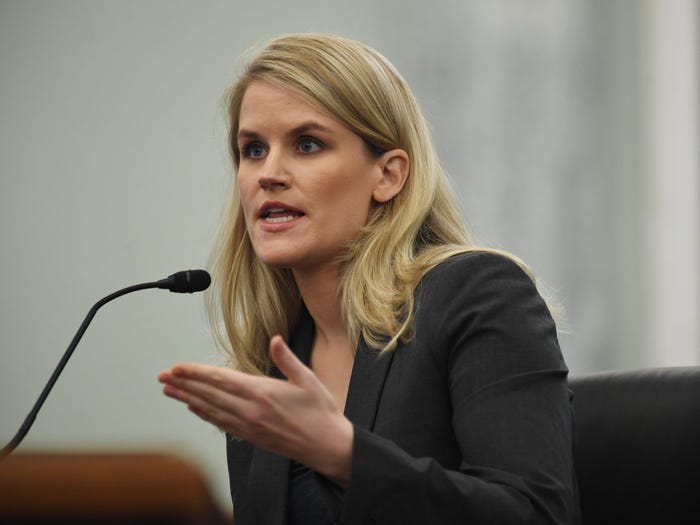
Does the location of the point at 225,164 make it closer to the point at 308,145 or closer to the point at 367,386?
the point at 308,145

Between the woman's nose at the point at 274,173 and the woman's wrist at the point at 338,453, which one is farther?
the woman's nose at the point at 274,173

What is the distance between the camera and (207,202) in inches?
132

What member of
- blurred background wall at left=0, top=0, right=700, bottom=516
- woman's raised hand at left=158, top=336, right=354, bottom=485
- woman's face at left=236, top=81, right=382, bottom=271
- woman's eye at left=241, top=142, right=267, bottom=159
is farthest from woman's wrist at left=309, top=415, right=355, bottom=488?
blurred background wall at left=0, top=0, right=700, bottom=516

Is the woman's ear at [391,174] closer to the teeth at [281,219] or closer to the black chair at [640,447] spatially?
the teeth at [281,219]

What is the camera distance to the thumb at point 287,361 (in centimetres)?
99

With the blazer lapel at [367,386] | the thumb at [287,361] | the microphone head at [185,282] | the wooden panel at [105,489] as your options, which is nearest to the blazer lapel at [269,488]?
the blazer lapel at [367,386]

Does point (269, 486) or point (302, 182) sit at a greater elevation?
point (302, 182)

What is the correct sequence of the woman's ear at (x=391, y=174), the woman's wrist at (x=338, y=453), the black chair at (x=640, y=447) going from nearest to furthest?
1. the woman's wrist at (x=338, y=453)
2. the black chair at (x=640, y=447)
3. the woman's ear at (x=391, y=174)

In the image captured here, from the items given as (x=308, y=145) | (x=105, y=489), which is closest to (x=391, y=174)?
(x=308, y=145)

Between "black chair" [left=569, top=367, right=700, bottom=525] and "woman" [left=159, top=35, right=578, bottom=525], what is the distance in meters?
0.10

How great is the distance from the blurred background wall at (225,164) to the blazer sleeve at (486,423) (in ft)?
4.93

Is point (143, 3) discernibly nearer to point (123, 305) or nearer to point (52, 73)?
point (52, 73)

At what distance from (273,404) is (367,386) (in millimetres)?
466

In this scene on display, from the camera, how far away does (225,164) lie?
10.2 feet
